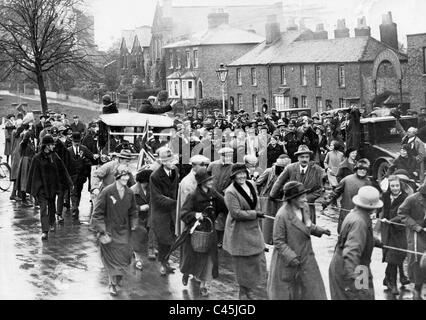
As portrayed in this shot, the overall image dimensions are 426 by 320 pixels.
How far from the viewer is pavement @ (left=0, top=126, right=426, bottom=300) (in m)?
Result: 10.7

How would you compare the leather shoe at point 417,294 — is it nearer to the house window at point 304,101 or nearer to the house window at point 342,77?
the house window at point 342,77

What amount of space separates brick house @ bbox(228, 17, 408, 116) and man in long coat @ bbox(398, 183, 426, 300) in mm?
33173

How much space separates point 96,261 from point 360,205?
5905 millimetres

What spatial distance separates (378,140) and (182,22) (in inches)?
2135

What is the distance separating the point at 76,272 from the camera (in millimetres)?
12094

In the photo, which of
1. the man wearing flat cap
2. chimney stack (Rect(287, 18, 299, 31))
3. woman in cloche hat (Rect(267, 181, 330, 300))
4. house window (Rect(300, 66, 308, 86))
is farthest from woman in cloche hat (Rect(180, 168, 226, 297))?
chimney stack (Rect(287, 18, 299, 31))

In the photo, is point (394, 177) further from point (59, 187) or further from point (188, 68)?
point (188, 68)

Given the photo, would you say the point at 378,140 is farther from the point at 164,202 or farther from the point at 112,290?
the point at 112,290

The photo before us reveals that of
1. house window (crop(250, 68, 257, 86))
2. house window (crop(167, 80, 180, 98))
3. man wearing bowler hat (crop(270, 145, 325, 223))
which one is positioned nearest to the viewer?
man wearing bowler hat (crop(270, 145, 325, 223))

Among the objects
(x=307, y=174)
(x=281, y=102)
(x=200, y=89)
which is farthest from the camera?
(x=200, y=89)

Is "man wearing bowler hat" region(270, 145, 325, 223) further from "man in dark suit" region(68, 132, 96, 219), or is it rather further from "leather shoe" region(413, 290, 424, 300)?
"man in dark suit" region(68, 132, 96, 219)

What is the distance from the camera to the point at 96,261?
509 inches

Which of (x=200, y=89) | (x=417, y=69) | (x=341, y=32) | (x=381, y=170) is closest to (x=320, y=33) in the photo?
(x=341, y=32)

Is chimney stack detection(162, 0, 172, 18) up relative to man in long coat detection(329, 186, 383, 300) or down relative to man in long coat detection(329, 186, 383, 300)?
up
